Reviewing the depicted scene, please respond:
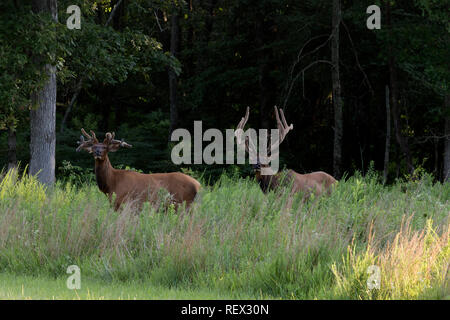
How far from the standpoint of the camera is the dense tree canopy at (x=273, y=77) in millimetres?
17031

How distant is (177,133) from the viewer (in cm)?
2450

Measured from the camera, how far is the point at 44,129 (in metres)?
15.6

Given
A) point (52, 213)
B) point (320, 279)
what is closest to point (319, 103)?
point (52, 213)

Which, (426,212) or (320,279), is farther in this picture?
(426,212)

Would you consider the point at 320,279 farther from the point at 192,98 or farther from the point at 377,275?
the point at 192,98

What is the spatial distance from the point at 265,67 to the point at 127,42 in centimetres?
696

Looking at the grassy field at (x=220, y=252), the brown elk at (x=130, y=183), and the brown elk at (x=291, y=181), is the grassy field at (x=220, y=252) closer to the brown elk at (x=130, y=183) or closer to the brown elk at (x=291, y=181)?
the brown elk at (x=130, y=183)

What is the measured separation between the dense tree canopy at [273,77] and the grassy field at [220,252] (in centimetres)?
622

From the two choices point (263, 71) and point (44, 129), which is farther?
point (263, 71)

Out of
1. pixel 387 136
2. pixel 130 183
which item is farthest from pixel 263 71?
pixel 130 183

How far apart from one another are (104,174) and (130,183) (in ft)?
1.47

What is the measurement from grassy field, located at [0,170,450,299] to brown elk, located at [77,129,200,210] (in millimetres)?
263

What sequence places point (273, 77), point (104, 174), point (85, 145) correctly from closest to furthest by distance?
1. point (104, 174)
2. point (85, 145)
3. point (273, 77)

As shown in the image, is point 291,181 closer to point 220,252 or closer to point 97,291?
point 220,252
